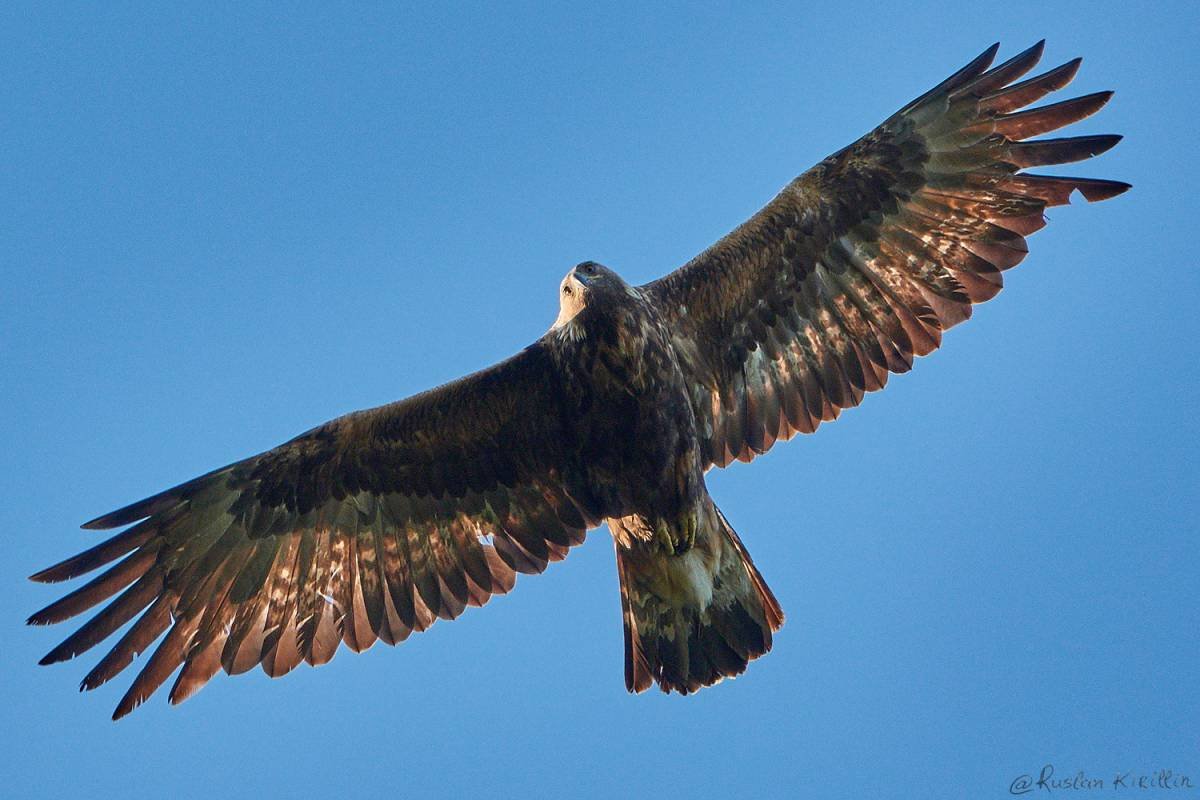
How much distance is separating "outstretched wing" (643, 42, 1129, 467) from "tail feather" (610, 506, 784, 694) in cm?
72

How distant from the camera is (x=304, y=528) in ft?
28.5

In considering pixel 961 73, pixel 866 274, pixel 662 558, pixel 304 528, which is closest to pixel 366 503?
pixel 304 528

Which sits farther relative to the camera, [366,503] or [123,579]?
[366,503]

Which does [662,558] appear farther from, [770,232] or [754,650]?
[770,232]

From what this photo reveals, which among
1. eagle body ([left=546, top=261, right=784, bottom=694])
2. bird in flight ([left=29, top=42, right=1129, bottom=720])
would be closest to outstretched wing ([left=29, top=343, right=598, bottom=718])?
bird in flight ([left=29, top=42, right=1129, bottom=720])

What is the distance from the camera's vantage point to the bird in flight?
815cm

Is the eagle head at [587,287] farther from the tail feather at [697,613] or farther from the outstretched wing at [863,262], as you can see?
the tail feather at [697,613]

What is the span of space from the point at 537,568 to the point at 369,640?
113 cm

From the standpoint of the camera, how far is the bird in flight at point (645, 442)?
8.15 metres

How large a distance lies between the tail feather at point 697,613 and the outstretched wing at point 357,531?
584 millimetres

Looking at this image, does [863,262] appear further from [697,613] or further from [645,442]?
[697,613]

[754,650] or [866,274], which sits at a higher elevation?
[866,274]

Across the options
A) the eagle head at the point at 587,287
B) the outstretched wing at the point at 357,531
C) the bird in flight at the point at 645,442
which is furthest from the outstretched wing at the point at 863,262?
the outstretched wing at the point at 357,531

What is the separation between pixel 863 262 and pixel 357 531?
367cm
